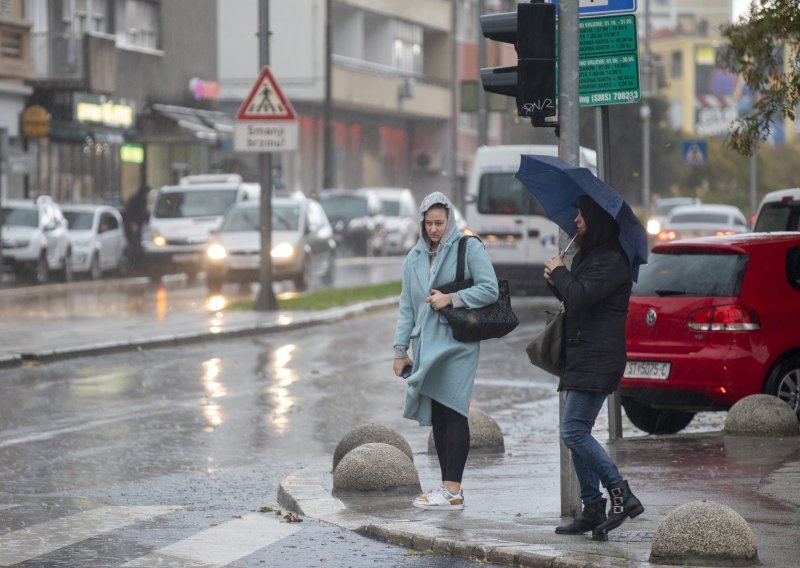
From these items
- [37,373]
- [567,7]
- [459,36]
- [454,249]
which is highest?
[459,36]

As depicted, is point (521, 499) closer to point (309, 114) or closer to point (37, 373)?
point (37, 373)

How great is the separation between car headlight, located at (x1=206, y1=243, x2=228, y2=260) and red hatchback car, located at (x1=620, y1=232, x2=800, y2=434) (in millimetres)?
19738

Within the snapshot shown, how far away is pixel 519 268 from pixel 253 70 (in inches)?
1395

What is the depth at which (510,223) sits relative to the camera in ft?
92.9

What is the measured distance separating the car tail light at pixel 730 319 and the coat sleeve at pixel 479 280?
366 centimetres

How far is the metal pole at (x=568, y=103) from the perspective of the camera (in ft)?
29.2

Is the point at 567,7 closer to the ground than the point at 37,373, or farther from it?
farther from it

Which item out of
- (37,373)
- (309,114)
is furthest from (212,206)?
(309,114)

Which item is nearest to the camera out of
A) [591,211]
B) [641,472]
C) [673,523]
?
[673,523]

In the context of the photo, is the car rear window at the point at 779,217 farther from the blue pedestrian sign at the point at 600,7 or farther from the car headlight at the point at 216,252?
the car headlight at the point at 216,252

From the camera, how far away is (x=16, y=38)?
4112 centimetres

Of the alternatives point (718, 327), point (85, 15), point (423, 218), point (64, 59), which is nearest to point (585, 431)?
point (423, 218)

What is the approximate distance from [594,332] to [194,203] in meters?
31.6

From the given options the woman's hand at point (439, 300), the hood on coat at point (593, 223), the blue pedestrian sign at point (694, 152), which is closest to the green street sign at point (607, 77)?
the woman's hand at point (439, 300)
